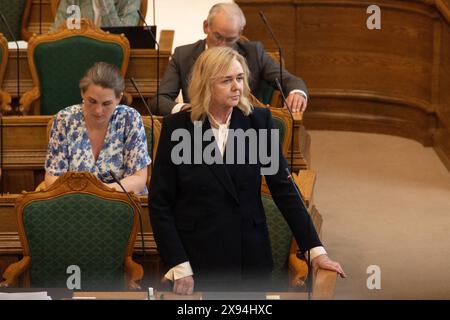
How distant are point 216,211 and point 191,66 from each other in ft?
6.29

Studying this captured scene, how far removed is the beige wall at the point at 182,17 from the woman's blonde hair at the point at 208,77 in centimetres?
424

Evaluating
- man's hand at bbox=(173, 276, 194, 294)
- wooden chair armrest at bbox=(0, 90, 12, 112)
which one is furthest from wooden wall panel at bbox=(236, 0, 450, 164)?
man's hand at bbox=(173, 276, 194, 294)

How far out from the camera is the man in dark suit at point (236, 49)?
4.98m

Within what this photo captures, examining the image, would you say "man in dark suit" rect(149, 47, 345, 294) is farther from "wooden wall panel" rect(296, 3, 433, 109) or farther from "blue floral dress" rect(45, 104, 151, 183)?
"wooden wall panel" rect(296, 3, 433, 109)

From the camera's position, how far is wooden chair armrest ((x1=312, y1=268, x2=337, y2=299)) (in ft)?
10.6

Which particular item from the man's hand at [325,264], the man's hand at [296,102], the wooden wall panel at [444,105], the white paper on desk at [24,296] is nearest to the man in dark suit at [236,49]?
the man's hand at [296,102]

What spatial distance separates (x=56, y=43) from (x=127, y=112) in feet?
4.36

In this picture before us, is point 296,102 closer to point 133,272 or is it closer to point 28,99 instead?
point 28,99

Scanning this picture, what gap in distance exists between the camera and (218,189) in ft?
10.8

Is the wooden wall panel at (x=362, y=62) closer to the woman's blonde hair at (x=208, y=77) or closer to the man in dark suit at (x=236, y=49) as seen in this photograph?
the man in dark suit at (x=236, y=49)

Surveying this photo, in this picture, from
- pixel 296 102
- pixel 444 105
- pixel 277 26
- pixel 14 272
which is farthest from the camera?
pixel 277 26

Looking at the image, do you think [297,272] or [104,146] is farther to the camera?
[104,146]

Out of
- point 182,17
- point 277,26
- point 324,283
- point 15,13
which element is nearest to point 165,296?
point 324,283
